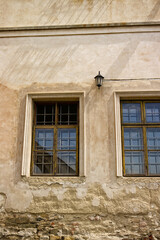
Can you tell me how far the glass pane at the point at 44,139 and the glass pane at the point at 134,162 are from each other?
1.66 m

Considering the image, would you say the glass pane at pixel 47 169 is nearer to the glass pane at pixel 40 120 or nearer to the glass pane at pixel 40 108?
the glass pane at pixel 40 120

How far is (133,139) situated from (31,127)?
2.23m

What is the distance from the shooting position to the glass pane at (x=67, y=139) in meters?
6.14

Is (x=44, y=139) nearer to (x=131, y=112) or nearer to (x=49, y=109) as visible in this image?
(x=49, y=109)

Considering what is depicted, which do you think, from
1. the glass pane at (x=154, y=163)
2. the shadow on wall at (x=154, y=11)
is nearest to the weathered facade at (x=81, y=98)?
the shadow on wall at (x=154, y=11)


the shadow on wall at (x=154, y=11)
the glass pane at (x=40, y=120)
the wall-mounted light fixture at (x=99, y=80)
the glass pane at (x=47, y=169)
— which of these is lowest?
the glass pane at (x=47, y=169)

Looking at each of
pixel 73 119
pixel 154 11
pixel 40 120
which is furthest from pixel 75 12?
pixel 40 120

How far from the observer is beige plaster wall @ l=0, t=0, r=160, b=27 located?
21.9 ft

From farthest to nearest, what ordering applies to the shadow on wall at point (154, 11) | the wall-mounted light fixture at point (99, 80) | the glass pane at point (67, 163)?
the shadow on wall at point (154, 11)
the wall-mounted light fixture at point (99, 80)
the glass pane at point (67, 163)

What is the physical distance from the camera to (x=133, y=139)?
6.06 metres

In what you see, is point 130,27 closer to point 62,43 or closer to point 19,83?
point 62,43

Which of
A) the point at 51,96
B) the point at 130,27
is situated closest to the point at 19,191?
the point at 51,96

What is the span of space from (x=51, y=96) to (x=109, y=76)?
1363mm

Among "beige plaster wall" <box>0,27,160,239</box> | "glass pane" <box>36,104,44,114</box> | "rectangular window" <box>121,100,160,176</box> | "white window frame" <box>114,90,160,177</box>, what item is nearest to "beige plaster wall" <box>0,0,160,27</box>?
"beige plaster wall" <box>0,27,160,239</box>
